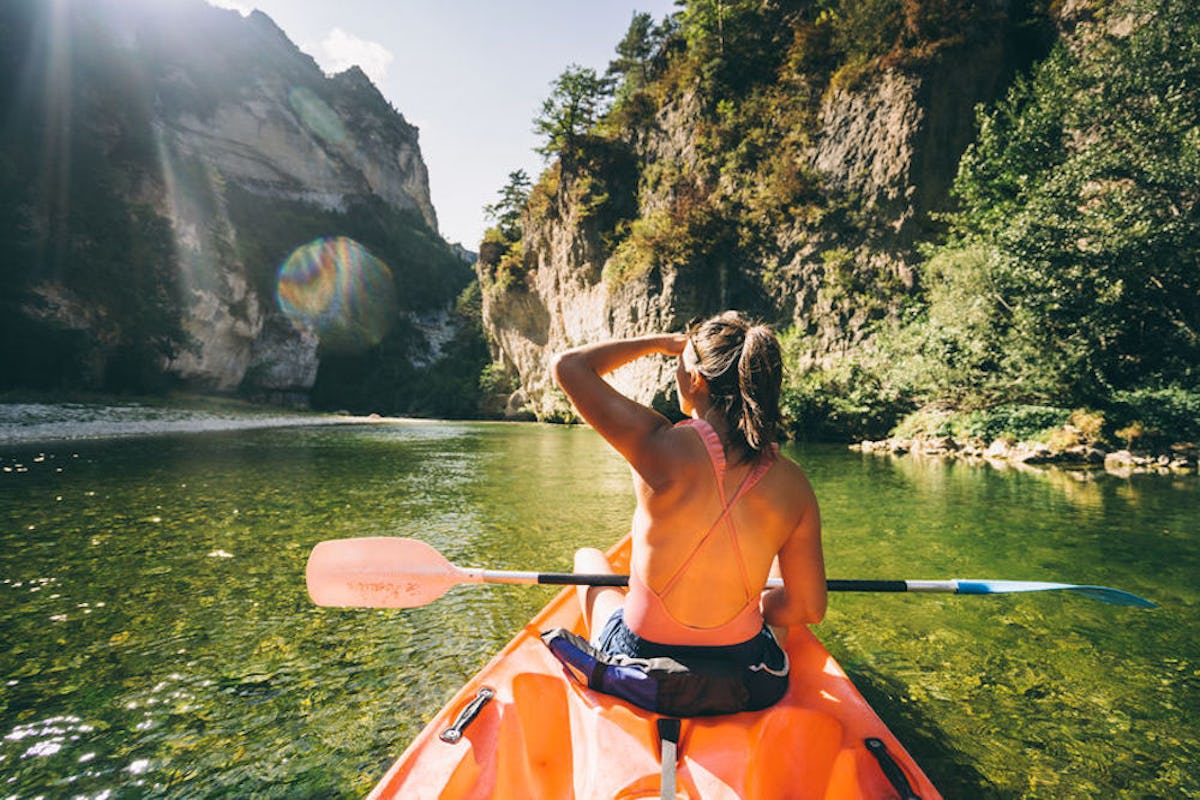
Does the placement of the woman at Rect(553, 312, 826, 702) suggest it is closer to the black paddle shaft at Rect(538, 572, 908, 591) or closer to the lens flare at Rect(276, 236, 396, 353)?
the black paddle shaft at Rect(538, 572, 908, 591)

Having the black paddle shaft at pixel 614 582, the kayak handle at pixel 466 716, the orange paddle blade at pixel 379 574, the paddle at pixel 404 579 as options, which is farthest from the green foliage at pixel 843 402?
the kayak handle at pixel 466 716

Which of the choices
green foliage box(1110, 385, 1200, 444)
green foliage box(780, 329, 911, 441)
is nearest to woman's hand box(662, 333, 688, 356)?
green foliage box(1110, 385, 1200, 444)

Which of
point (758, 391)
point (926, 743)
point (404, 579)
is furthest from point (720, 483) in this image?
point (404, 579)

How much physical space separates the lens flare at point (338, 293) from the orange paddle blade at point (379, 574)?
4731cm

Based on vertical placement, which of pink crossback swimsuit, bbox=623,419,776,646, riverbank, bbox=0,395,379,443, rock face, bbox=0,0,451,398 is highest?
rock face, bbox=0,0,451,398

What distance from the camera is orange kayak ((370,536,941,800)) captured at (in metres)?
1.23

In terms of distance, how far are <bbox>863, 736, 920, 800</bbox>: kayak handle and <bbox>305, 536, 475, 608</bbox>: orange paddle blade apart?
1842 millimetres

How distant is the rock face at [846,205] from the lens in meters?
18.5

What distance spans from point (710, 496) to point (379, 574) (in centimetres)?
191

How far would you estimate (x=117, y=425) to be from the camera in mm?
17578

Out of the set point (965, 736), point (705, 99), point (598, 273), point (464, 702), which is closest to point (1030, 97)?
point (705, 99)

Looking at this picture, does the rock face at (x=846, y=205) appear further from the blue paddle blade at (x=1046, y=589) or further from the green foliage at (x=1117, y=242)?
the blue paddle blade at (x=1046, y=589)

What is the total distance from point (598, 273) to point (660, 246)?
19.8 ft

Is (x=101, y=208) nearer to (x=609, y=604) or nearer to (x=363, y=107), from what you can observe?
(x=609, y=604)
